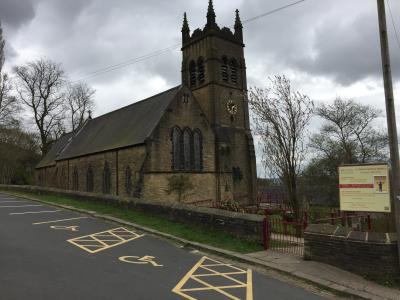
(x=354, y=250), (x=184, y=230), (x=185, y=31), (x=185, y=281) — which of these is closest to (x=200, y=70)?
(x=185, y=31)

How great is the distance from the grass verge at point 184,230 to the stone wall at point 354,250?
1.95m

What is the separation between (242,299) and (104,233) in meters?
7.47

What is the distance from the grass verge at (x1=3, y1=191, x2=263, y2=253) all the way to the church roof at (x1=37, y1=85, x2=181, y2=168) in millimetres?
9388

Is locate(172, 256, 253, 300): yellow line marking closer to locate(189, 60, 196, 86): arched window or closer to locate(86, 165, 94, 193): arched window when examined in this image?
locate(86, 165, 94, 193): arched window

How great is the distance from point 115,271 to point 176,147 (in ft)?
70.4

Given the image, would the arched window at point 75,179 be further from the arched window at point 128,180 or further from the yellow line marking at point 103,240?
the yellow line marking at point 103,240

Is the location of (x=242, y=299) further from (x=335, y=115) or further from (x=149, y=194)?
(x=335, y=115)

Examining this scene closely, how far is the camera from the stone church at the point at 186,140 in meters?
27.8

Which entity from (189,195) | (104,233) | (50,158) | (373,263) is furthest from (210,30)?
(373,263)

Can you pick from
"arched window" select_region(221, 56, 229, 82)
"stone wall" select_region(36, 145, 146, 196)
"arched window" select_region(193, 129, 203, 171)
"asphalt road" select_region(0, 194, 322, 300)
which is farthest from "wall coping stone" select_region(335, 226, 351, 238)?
"arched window" select_region(221, 56, 229, 82)

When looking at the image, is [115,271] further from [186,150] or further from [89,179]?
[89,179]

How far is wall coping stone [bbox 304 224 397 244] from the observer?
8297 mm

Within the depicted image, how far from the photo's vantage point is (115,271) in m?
8.12

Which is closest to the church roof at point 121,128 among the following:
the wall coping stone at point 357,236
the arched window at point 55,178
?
the arched window at point 55,178
